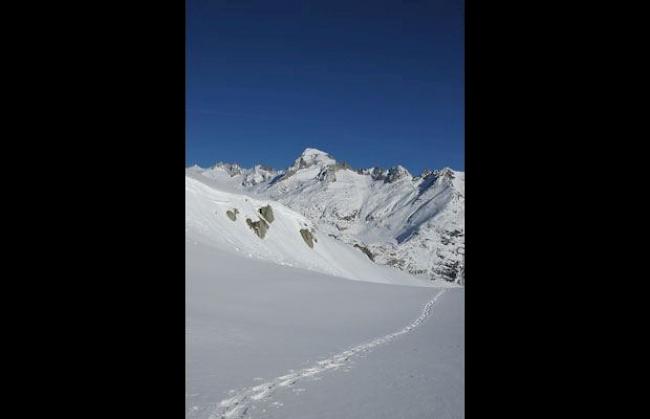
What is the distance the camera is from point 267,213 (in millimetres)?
50562

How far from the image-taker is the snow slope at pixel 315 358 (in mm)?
6066

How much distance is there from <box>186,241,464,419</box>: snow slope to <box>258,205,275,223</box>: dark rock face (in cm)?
2974

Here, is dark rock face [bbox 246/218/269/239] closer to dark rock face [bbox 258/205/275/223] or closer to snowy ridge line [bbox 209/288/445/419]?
dark rock face [bbox 258/205/275/223]

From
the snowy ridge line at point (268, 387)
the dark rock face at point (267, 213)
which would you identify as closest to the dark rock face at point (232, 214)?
the dark rock face at point (267, 213)

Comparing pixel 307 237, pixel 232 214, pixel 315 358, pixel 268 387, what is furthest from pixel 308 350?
pixel 307 237

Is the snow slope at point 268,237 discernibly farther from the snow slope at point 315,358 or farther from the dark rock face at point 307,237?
the snow slope at point 315,358

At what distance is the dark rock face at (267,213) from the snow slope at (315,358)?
97.6 ft

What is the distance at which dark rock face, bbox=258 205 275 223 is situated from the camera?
164 ft

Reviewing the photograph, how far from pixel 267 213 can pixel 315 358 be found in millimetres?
42055

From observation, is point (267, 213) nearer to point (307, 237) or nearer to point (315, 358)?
point (307, 237)

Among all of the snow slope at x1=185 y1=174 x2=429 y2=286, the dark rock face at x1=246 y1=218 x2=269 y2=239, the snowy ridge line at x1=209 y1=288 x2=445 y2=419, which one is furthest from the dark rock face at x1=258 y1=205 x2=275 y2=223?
the snowy ridge line at x1=209 y1=288 x2=445 y2=419
